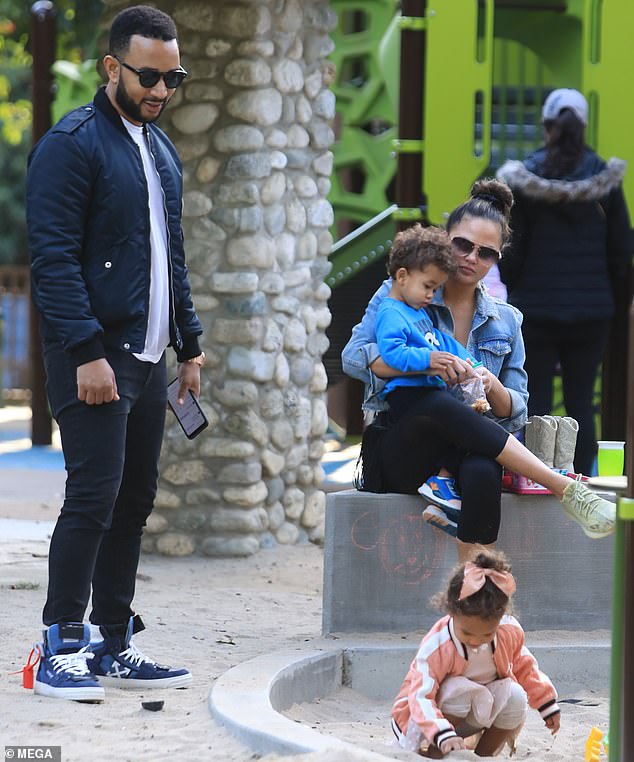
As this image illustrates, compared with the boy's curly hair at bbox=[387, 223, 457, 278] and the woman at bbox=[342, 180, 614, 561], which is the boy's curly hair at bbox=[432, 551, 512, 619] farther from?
the boy's curly hair at bbox=[387, 223, 457, 278]

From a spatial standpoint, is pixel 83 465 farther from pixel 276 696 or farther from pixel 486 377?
pixel 486 377

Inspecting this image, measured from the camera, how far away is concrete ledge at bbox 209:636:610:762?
137 inches

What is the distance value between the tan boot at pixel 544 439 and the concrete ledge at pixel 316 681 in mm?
641

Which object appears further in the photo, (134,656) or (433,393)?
(433,393)

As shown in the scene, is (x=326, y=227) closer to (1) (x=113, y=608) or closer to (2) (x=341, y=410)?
(1) (x=113, y=608)

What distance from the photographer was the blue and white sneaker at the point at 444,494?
4.71 meters

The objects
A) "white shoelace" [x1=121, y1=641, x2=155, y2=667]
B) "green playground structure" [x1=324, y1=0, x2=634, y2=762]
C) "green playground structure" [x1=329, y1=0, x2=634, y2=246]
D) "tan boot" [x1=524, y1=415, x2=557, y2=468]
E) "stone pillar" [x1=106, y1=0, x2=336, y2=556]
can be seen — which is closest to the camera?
"white shoelace" [x1=121, y1=641, x2=155, y2=667]

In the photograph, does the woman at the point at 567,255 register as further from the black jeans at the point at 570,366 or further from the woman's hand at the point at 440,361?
the woman's hand at the point at 440,361

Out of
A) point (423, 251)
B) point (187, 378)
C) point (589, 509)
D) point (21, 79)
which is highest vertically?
point (21, 79)

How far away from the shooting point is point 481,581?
3629 millimetres

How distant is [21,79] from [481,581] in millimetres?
21931

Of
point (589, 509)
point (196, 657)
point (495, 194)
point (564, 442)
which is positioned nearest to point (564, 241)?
point (495, 194)

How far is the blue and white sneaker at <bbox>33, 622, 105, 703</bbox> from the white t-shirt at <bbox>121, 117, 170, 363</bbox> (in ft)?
2.61

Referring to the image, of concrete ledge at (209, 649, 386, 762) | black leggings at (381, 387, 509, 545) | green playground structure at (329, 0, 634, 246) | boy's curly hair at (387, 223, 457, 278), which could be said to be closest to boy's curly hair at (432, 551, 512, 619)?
concrete ledge at (209, 649, 386, 762)
